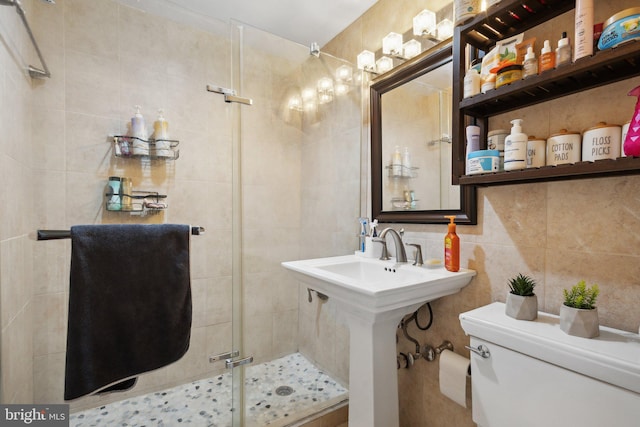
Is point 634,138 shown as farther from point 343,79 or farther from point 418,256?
point 343,79

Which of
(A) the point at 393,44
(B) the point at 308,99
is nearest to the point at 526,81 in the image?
(A) the point at 393,44

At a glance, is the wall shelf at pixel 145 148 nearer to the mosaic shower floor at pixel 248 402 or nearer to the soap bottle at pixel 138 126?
the soap bottle at pixel 138 126

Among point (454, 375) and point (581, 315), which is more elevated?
point (581, 315)

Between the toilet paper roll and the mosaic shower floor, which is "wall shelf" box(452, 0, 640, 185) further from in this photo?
the mosaic shower floor

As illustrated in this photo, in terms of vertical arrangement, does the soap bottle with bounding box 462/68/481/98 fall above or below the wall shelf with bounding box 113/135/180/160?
above

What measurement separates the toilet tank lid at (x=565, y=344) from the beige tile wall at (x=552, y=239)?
0.47 feet

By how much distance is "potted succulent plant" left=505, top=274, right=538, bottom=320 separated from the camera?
0.90 metres

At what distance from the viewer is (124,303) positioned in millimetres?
1025

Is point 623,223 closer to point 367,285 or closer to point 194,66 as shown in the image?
point 367,285

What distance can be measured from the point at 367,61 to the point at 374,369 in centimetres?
166

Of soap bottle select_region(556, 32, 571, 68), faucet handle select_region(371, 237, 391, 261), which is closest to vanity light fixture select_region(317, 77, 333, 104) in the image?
faucet handle select_region(371, 237, 391, 261)

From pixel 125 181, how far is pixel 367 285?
1589mm

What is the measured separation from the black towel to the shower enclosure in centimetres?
38

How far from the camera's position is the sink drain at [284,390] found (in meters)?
1.62
